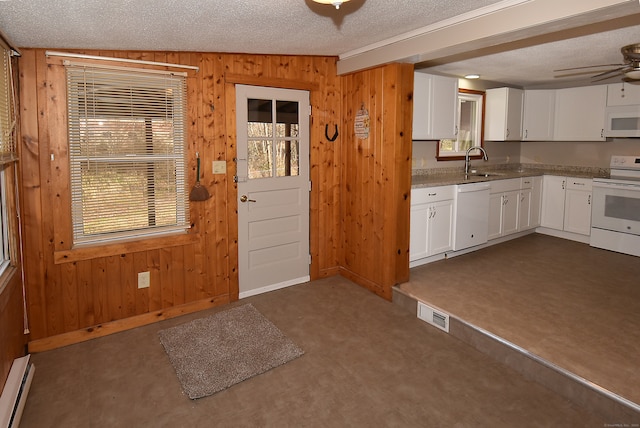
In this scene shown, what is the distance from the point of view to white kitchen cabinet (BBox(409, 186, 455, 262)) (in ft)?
13.6

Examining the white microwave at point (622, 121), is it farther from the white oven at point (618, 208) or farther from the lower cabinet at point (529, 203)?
the lower cabinet at point (529, 203)

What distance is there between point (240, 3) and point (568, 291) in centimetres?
354

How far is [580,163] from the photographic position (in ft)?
18.9

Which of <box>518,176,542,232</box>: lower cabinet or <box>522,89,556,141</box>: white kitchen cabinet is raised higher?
<box>522,89,556,141</box>: white kitchen cabinet

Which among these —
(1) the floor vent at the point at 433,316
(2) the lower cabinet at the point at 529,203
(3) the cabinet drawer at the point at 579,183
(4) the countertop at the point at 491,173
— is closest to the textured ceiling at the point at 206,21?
(4) the countertop at the point at 491,173

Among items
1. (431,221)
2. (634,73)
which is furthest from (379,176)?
(634,73)

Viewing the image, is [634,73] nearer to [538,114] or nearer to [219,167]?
[538,114]

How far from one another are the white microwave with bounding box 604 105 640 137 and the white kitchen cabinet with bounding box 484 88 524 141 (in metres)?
1.01

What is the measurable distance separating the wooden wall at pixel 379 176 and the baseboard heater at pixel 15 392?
2.78m

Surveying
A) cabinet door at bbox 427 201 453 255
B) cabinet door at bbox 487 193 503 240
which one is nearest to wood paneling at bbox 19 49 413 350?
cabinet door at bbox 427 201 453 255

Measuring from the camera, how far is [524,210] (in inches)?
217

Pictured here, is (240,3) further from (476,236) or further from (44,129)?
(476,236)

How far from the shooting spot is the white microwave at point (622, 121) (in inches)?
191

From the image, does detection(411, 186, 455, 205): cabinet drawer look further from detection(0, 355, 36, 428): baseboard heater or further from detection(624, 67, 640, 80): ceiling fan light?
detection(0, 355, 36, 428): baseboard heater
